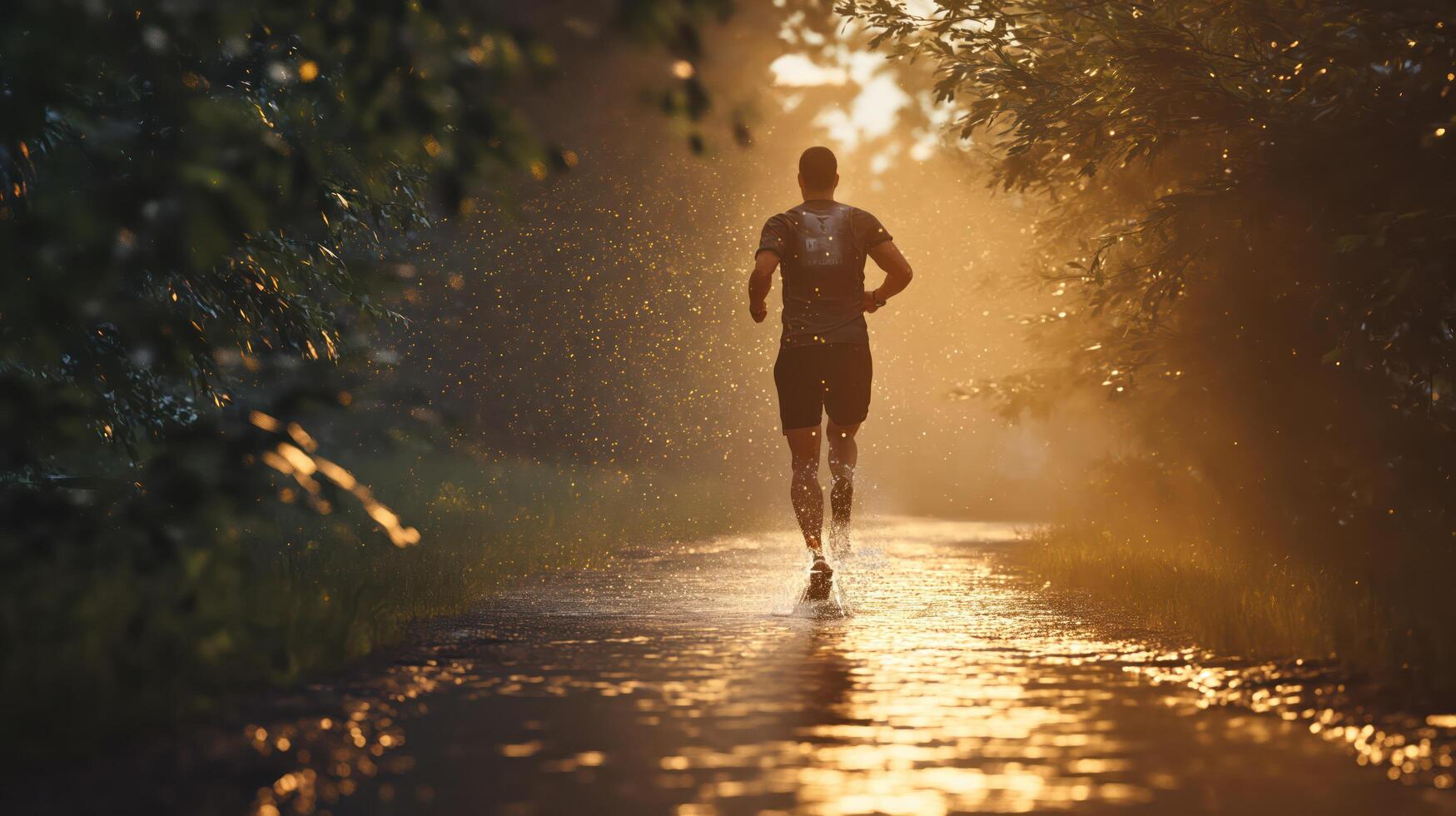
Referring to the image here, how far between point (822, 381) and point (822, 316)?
1.35ft

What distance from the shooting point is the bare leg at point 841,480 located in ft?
33.8

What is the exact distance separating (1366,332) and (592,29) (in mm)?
5767

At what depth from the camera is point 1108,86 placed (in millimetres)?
9977

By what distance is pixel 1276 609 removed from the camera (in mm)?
7320

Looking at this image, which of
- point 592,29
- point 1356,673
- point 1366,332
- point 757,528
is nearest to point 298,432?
point 592,29

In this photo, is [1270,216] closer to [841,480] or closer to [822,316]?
[822,316]

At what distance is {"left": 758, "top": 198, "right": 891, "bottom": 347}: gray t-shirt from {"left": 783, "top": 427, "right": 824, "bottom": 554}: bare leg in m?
0.60

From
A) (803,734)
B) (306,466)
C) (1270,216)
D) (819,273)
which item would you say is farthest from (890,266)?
(306,466)

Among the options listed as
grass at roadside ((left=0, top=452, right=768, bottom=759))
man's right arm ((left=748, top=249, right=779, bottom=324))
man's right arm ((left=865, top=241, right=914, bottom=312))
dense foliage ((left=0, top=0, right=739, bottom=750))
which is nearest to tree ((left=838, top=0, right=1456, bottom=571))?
man's right arm ((left=865, top=241, right=914, bottom=312))

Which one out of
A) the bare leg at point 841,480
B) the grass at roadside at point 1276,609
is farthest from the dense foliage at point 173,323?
the bare leg at point 841,480

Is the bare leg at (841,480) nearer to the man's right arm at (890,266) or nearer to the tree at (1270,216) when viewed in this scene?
the man's right arm at (890,266)

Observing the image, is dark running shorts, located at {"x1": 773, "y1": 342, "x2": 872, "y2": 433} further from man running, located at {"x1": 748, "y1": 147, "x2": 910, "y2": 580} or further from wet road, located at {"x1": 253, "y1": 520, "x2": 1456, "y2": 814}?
wet road, located at {"x1": 253, "y1": 520, "x2": 1456, "y2": 814}

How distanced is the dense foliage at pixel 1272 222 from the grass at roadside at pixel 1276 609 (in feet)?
2.32

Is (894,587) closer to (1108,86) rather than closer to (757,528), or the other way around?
(1108,86)
